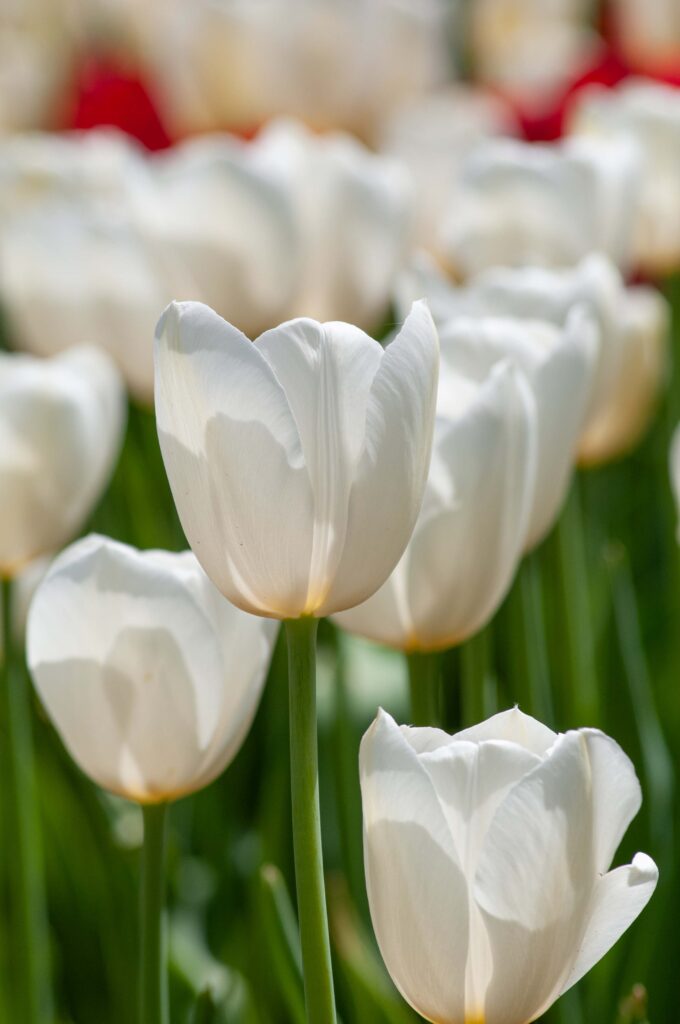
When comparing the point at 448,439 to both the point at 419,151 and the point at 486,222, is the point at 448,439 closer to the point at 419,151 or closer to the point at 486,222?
the point at 486,222

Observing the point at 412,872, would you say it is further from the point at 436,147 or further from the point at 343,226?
the point at 436,147

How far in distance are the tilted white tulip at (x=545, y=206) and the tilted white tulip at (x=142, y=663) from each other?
363mm

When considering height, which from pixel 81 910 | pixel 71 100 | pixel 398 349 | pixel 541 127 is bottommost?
pixel 81 910

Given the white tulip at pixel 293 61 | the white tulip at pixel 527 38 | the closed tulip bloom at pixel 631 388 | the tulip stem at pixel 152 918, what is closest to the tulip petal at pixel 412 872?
the tulip stem at pixel 152 918

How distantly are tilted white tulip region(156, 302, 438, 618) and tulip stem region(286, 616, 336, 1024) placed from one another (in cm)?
2

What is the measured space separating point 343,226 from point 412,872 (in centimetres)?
54

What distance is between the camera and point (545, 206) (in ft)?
2.40

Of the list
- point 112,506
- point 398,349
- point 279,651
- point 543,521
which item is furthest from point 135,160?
point 398,349

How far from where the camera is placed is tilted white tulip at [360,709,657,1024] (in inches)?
12.6

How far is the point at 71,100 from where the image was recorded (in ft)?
5.81

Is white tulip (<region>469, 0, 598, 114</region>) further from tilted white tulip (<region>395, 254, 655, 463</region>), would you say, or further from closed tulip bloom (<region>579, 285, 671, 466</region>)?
tilted white tulip (<region>395, 254, 655, 463</region>)

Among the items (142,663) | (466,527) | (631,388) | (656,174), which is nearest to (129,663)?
(142,663)

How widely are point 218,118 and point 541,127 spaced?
44cm

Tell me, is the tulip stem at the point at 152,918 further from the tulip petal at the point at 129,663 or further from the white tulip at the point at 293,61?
the white tulip at the point at 293,61
